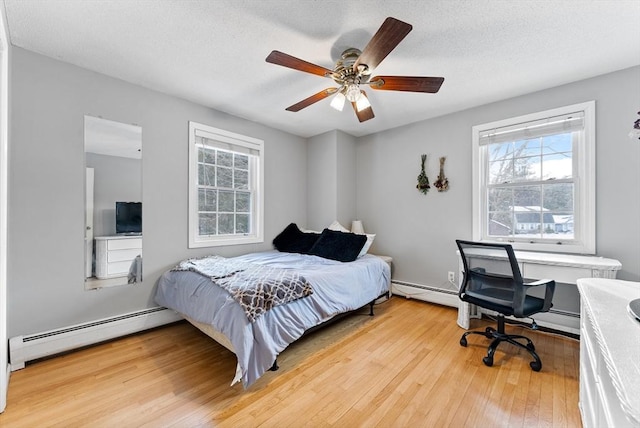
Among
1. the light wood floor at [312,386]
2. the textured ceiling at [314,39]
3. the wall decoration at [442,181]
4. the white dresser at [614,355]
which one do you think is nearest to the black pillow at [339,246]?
the light wood floor at [312,386]

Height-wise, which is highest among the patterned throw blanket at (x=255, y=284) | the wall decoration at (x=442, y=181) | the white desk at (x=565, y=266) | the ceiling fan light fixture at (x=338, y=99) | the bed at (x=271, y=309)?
the ceiling fan light fixture at (x=338, y=99)

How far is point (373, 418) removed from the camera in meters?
1.55

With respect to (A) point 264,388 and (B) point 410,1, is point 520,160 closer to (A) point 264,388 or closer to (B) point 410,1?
(B) point 410,1

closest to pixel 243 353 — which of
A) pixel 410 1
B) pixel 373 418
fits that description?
pixel 373 418

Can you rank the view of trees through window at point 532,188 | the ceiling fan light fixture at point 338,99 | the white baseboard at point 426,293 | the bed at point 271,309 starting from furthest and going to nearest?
the white baseboard at point 426,293
the view of trees through window at point 532,188
the ceiling fan light fixture at point 338,99
the bed at point 271,309

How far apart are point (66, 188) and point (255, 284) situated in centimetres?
188

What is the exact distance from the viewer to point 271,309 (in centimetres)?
192

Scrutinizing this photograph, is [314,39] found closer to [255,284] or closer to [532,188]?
[255,284]

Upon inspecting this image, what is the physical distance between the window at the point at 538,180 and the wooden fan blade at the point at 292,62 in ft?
7.50

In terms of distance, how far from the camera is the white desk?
2.14m

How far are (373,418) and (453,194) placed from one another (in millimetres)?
2727

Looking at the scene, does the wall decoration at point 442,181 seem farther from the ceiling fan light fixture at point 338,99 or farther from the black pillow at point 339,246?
the ceiling fan light fixture at point 338,99

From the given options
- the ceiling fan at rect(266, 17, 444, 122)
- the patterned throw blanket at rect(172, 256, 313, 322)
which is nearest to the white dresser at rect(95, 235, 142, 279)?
the patterned throw blanket at rect(172, 256, 313, 322)

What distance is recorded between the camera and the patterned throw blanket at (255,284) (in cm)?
183
